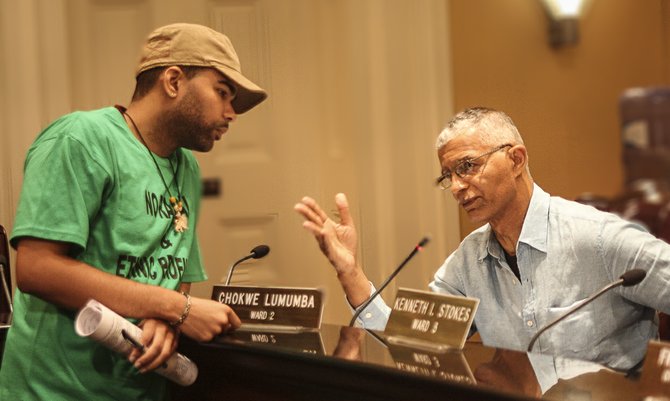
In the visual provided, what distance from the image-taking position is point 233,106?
1922mm

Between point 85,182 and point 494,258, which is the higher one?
point 85,182

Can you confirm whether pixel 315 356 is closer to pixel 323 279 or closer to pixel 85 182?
pixel 85 182

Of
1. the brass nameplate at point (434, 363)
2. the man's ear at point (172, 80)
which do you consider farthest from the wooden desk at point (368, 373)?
the man's ear at point (172, 80)

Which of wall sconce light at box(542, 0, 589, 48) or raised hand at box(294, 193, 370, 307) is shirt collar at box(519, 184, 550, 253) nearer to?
raised hand at box(294, 193, 370, 307)

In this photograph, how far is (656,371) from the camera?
1201 millimetres

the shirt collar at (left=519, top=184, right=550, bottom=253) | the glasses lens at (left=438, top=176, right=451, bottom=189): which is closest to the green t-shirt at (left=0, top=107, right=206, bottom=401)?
the glasses lens at (left=438, top=176, right=451, bottom=189)

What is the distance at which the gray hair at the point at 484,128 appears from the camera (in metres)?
1.94

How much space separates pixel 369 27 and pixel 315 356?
70.4 inches

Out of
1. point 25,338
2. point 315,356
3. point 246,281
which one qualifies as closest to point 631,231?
point 315,356

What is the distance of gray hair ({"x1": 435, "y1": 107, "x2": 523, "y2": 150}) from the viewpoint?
194cm

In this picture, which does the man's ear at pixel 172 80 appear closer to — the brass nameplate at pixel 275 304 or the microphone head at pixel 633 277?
the brass nameplate at pixel 275 304

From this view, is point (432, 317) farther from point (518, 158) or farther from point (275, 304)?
point (518, 158)

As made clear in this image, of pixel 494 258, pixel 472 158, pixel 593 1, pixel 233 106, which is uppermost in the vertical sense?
pixel 593 1

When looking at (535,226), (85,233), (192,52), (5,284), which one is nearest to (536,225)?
(535,226)
